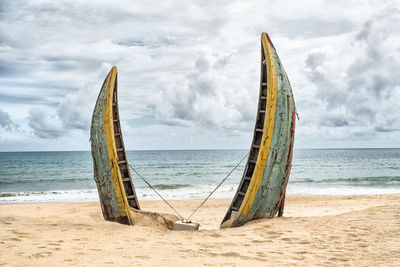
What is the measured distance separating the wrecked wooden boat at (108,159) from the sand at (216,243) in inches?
13.1

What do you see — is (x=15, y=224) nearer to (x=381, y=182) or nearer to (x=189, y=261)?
(x=189, y=261)

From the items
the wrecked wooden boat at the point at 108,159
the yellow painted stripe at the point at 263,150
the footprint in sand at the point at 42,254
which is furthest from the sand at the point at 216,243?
the yellow painted stripe at the point at 263,150

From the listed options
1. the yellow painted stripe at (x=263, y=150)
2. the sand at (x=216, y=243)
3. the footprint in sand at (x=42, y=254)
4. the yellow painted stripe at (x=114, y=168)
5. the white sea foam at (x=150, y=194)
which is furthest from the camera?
the white sea foam at (x=150, y=194)

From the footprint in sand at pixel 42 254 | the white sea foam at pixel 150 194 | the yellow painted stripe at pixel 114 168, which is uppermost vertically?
the yellow painted stripe at pixel 114 168

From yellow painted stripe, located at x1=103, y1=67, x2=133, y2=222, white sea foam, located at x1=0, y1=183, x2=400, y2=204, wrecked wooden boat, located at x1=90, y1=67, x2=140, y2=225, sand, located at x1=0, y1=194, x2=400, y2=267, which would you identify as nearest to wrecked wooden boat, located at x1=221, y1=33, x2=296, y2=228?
sand, located at x1=0, y1=194, x2=400, y2=267

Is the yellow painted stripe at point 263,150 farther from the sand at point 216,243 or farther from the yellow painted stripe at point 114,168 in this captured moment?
the yellow painted stripe at point 114,168

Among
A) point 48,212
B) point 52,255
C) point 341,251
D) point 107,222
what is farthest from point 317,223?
point 48,212

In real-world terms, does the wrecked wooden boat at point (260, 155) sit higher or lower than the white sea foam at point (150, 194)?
higher

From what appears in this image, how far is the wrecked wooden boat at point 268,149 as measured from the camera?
707 cm

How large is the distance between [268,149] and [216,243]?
93.6 inches

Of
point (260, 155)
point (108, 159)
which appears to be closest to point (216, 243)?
point (260, 155)

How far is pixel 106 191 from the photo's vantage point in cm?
761

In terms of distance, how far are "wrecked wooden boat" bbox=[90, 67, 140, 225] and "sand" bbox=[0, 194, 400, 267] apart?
332 mm

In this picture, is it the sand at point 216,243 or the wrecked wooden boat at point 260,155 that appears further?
the wrecked wooden boat at point 260,155
